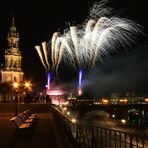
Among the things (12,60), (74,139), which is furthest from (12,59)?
(74,139)

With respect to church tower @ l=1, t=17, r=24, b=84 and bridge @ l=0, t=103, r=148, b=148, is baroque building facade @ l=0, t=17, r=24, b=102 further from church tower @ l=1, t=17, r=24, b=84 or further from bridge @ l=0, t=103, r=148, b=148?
bridge @ l=0, t=103, r=148, b=148

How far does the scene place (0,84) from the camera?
382 ft

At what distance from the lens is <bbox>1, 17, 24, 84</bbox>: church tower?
12500 cm

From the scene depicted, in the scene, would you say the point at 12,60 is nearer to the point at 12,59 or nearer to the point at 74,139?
the point at 12,59

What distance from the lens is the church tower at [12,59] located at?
Result: 12500cm

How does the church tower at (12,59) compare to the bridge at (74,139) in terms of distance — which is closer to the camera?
the bridge at (74,139)

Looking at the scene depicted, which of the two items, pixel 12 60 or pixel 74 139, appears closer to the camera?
pixel 74 139

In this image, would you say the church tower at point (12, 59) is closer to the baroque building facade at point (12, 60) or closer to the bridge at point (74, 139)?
the baroque building facade at point (12, 60)

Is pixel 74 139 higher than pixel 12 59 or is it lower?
lower

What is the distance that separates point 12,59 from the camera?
126m

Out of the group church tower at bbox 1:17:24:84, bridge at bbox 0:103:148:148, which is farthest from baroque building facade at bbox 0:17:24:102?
bridge at bbox 0:103:148:148

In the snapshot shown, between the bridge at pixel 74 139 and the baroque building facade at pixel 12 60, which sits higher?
the baroque building facade at pixel 12 60

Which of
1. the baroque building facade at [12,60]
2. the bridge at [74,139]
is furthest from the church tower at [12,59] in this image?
the bridge at [74,139]

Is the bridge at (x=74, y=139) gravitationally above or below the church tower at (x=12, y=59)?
below
